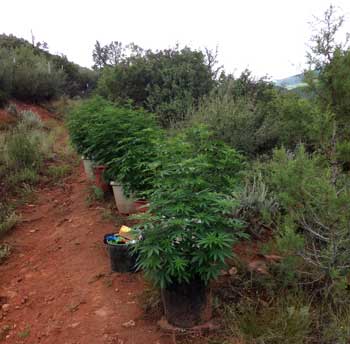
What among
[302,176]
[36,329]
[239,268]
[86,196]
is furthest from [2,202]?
[302,176]

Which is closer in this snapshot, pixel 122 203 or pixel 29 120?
pixel 122 203

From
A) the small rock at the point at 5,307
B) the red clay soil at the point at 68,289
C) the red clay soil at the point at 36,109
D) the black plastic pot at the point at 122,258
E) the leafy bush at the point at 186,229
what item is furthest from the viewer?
the red clay soil at the point at 36,109

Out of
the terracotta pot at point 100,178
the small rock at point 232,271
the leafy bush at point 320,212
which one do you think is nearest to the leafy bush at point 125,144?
the terracotta pot at point 100,178

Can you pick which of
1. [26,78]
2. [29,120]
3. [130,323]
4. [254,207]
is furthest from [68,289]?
[26,78]

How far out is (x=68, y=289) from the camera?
3668mm

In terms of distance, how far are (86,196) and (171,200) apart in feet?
13.2

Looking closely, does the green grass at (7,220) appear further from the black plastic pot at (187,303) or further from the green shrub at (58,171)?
the black plastic pot at (187,303)

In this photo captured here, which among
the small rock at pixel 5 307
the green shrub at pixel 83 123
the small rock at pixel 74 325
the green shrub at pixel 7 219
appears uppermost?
the green shrub at pixel 83 123

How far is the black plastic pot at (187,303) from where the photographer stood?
2.79 meters

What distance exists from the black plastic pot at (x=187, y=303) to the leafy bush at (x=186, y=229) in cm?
7

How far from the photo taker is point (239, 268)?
335cm

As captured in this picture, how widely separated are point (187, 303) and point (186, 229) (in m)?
0.55

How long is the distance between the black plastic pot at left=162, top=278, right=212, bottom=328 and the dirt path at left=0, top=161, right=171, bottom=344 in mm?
174

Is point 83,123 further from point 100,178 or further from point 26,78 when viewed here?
point 26,78
